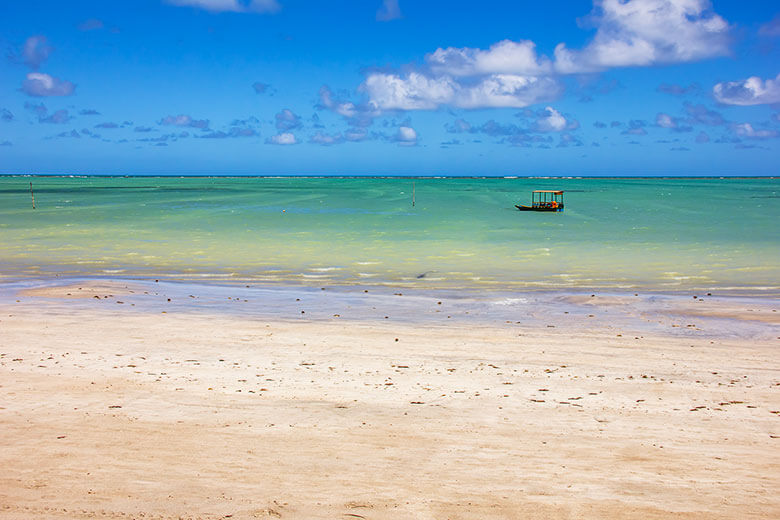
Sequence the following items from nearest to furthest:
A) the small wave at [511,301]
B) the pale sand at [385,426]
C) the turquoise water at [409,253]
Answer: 1. the pale sand at [385,426]
2. the small wave at [511,301]
3. the turquoise water at [409,253]

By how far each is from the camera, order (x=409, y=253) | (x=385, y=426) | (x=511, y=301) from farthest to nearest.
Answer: (x=409, y=253)
(x=511, y=301)
(x=385, y=426)

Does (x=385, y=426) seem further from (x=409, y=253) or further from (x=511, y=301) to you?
(x=409, y=253)

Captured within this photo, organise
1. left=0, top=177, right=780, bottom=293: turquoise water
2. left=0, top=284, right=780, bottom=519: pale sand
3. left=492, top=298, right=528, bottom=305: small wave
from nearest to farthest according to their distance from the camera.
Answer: left=0, top=284, right=780, bottom=519: pale sand → left=492, top=298, right=528, bottom=305: small wave → left=0, top=177, right=780, bottom=293: turquoise water

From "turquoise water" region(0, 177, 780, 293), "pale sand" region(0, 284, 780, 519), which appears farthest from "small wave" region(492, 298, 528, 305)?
"pale sand" region(0, 284, 780, 519)

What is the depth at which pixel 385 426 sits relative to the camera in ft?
26.6

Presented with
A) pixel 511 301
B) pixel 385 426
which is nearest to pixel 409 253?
pixel 511 301

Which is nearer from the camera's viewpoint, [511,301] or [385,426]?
[385,426]

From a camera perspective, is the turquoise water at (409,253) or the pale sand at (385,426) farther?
the turquoise water at (409,253)

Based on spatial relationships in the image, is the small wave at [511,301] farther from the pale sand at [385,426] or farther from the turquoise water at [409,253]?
the pale sand at [385,426]

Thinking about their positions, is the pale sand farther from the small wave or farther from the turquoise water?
the turquoise water

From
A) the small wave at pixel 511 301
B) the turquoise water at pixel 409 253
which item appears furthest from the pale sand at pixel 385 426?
the turquoise water at pixel 409 253

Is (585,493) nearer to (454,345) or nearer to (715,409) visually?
(715,409)

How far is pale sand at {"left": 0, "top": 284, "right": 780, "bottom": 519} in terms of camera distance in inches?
244

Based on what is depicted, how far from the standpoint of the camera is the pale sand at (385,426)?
6.20 m
